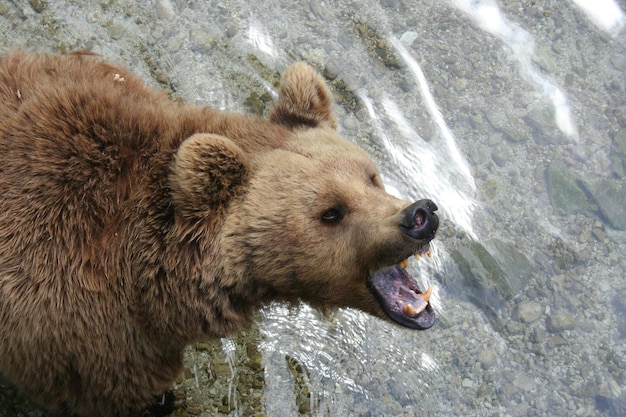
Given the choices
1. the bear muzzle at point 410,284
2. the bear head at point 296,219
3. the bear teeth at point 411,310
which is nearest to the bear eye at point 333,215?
the bear head at point 296,219

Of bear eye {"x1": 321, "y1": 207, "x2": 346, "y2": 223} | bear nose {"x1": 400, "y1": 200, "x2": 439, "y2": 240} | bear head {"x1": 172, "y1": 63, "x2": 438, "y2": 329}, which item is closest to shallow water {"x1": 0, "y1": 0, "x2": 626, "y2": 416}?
bear head {"x1": 172, "y1": 63, "x2": 438, "y2": 329}

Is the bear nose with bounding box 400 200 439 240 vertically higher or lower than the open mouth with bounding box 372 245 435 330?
higher

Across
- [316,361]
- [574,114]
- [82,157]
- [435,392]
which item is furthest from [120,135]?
[574,114]

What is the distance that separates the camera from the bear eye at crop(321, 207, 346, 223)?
3.03 meters

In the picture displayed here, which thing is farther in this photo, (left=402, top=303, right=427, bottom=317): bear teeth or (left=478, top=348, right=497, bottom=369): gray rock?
(left=478, top=348, right=497, bottom=369): gray rock

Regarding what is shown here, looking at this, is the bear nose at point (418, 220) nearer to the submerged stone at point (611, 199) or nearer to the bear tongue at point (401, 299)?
the bear tongue at point (401, 299)

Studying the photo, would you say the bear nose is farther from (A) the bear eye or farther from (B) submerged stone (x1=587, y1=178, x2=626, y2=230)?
(B) submerged stone (x1=587, y1=178, x2=626, y2=230)

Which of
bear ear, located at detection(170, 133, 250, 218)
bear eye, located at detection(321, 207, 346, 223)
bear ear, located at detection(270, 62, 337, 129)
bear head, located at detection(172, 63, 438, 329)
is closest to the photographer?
bear ear, located at detection(170, 133, 250, 218)

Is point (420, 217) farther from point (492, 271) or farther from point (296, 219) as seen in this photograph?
point (492, 271)

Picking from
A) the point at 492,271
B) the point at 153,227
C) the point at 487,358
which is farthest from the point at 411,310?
the point at 492,271

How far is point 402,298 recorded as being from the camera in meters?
3.36

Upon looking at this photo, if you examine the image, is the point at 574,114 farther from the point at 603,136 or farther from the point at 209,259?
the point at 209,259

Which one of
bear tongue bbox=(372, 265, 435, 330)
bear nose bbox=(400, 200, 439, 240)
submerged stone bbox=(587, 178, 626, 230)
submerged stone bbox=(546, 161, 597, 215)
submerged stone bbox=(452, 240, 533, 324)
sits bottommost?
submerged stone bbox=(452, 240, 533, 324)

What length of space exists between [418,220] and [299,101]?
95 cm
